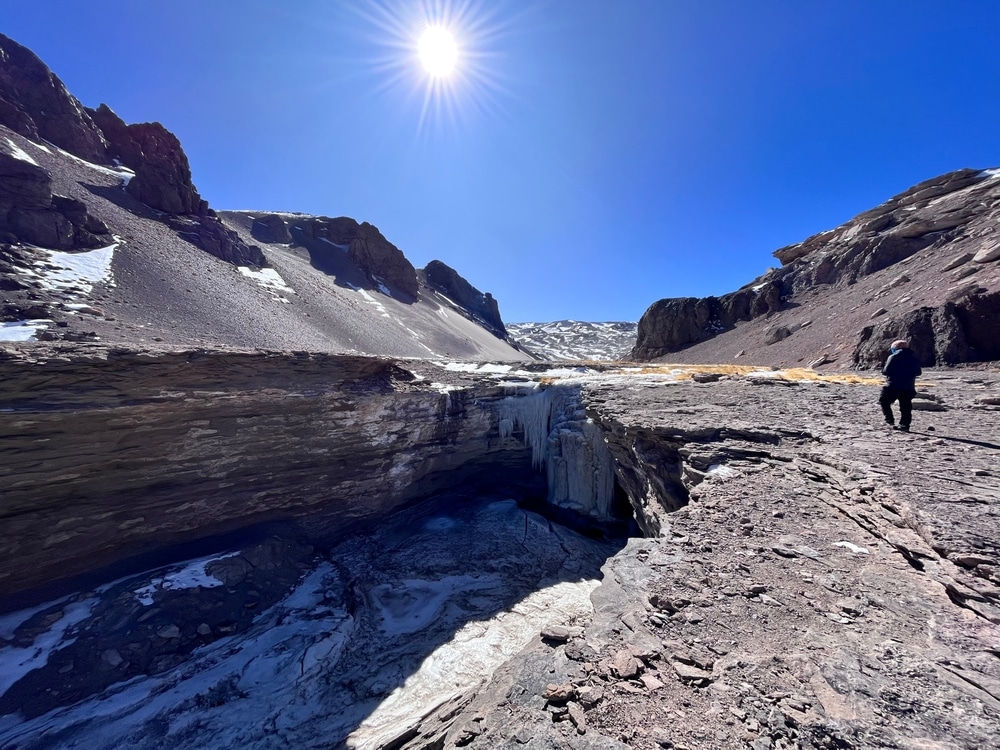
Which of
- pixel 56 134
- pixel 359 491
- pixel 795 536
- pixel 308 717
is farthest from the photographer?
pixel 56 134

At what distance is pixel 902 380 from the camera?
6.37m

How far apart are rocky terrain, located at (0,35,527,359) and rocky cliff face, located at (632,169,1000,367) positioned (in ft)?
90.0

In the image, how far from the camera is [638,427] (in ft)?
27.5

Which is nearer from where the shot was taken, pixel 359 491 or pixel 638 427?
pixel 638 427

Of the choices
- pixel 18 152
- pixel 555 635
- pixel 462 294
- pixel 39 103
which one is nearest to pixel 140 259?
pixel 18 152

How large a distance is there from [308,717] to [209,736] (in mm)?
1402

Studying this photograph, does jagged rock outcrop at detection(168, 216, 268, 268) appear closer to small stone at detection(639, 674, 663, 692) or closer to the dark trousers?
small stone at detection(639, 674, 663, 692)

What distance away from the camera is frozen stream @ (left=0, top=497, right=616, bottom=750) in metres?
6.10

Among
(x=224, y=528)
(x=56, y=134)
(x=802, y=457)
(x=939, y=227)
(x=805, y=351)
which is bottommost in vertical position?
(x=224, y=528)

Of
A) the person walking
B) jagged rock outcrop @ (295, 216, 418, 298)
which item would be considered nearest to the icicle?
the person walking

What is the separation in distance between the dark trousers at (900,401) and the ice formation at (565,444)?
701cm

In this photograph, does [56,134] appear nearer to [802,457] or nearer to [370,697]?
[370,697]

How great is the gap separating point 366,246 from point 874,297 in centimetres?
5382

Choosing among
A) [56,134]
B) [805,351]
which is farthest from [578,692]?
[56,134]
